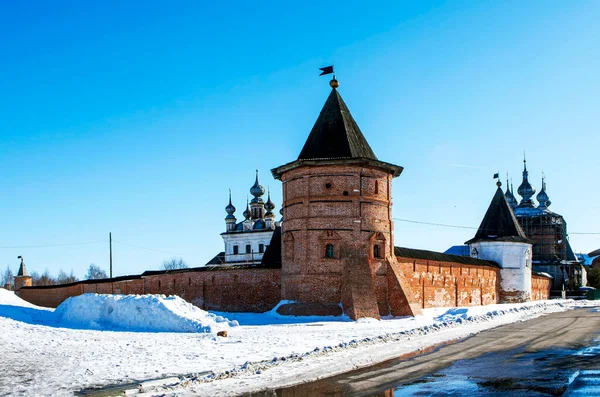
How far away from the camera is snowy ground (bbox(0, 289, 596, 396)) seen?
32.2ft

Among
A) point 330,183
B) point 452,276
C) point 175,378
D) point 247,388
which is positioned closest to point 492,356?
point 247,388

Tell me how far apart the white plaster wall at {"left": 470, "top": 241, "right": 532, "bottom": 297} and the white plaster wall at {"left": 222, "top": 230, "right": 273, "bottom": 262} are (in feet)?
95.5

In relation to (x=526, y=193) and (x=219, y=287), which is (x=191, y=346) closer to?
(x=219, y=287)

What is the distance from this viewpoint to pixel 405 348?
1384cm

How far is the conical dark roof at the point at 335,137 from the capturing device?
2395 centimetres

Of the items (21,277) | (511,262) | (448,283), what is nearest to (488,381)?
(448,283)

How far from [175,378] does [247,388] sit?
1271 mm

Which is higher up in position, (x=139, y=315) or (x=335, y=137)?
(x=335, y=137)

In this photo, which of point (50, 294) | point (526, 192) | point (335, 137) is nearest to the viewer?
point (335, 137)

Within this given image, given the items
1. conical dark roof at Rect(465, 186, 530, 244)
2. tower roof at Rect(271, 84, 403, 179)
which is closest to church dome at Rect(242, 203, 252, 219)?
conical dark roof at Rect(465, 186, 530, 244)

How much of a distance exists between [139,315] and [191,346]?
5902mm

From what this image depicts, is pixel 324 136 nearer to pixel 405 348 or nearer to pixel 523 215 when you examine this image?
pixel 405 348

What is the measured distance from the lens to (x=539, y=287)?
4272 cm

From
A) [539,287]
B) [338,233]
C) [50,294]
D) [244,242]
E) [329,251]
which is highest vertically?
[244,242]
